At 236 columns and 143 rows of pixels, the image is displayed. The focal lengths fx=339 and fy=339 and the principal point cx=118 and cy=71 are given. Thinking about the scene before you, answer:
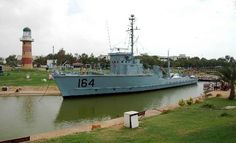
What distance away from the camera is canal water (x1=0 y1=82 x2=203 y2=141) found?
1903cm

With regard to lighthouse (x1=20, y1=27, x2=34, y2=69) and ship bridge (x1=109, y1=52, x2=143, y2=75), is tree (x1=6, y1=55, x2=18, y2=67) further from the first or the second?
ship bridge (x1=109, y1=52, x2=143, y2=75)

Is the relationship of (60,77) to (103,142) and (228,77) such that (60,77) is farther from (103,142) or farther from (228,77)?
(103,142)

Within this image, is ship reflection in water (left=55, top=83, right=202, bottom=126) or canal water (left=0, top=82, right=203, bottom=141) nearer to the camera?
canal water (left=0, top=82, right=203, bottom=141)

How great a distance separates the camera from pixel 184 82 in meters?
58.0

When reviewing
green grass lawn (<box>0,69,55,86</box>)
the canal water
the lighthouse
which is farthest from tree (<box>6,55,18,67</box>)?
the canal water

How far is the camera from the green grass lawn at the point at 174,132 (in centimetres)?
1172

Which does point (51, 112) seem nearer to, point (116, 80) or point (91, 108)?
point (91, 108)

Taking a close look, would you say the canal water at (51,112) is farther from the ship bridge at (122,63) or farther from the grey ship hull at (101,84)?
the ship bridge at (122,63)

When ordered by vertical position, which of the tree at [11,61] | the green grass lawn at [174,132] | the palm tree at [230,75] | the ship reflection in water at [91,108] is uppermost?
the tree at [11,61]

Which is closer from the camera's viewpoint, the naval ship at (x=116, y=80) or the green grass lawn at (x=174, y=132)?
the green grass lawn at (x=174, y=132)

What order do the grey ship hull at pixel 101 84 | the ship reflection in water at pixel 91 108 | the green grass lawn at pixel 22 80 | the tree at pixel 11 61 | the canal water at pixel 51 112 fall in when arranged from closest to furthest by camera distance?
the canal water at pixel 51 112 → the ship reflection in water at pixel 91 108 → the grey ship hull at pixel 101 84 → the green grass lawn at pixel 22 80 → the tree at pixel 11 61

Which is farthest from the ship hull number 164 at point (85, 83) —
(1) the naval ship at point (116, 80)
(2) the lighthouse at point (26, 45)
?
(2) the lighthouse at point (26, 45)

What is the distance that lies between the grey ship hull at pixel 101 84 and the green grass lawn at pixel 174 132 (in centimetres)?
1757

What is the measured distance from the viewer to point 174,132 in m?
13.0
